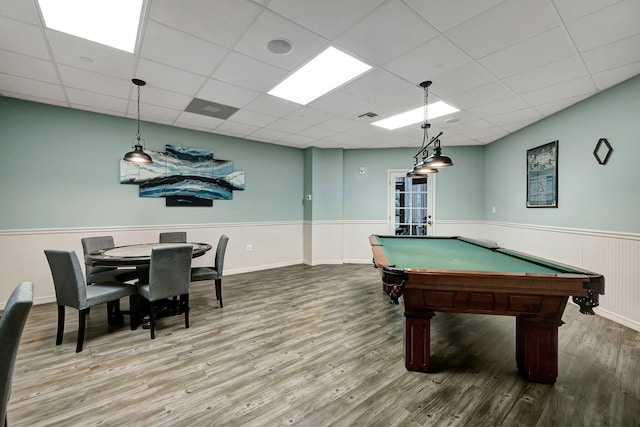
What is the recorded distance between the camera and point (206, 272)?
3.40 m

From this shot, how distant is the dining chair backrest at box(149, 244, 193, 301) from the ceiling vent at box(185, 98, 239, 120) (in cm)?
209

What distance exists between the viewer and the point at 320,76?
117 inches

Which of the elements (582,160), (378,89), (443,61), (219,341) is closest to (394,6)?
(443,61)

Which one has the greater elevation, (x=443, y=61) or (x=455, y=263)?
(x=443, y=61)

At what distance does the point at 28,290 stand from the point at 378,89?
345 centimetres

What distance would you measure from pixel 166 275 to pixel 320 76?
2701 mm

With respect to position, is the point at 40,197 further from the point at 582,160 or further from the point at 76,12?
the point at 582,160

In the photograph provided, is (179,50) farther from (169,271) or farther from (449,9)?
(449,9)

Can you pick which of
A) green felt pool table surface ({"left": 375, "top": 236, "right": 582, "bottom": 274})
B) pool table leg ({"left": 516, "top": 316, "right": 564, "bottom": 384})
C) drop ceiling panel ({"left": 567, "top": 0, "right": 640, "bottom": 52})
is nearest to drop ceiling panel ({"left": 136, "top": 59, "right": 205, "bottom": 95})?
green felt pool table surface ({"left": 375, "top": 236, "right": 582, "bottom": 274})

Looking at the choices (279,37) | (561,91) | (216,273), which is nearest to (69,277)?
(216,273)

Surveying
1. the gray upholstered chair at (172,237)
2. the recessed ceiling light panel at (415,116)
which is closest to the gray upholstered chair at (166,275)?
the gray upholstered chair at (172,237)

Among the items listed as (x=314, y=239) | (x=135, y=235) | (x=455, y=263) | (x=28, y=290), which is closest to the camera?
(x=28, y=290)

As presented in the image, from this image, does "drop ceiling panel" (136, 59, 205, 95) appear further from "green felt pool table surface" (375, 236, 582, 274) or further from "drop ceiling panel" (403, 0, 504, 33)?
"green felt pool table surface" (375, 236, 582, 274)

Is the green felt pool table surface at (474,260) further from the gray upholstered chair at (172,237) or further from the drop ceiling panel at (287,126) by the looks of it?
the gray upholstered chair at (172,237)
